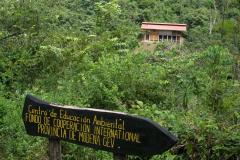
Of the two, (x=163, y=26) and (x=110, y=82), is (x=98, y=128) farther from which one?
(x=163, y=26)

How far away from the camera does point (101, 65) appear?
8125mm

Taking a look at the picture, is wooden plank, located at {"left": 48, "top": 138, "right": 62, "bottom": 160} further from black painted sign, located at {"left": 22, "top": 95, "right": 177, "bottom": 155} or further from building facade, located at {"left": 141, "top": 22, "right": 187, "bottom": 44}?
building facade, located at {"left": 141, "top": 22, "right": 187, "bottom": 44}

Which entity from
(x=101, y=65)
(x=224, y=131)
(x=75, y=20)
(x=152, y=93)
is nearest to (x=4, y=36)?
(x=101, y=65)

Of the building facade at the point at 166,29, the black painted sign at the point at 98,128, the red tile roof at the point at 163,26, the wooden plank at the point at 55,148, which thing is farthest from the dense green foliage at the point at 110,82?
the red tile roof at the point at 163,26

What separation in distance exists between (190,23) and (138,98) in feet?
74.4

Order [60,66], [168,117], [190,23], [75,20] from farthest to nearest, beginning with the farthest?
[190,23] → [75,20] → [60,66] → [168,117]

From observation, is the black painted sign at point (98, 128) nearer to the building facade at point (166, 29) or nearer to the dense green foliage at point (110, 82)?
the dense green foliage at point (110, 82)

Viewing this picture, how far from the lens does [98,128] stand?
4469mm

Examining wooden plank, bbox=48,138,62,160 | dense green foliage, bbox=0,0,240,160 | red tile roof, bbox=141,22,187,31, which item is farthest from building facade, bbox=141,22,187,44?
wooden plank, bbox=48,138,62,160

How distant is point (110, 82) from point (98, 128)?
3.45m

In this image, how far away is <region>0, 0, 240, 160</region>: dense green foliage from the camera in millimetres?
5672

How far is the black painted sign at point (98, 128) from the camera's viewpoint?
414 centimetres

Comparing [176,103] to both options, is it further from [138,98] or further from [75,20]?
[75,20]

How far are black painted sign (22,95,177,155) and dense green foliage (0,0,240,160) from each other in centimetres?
→ 113
